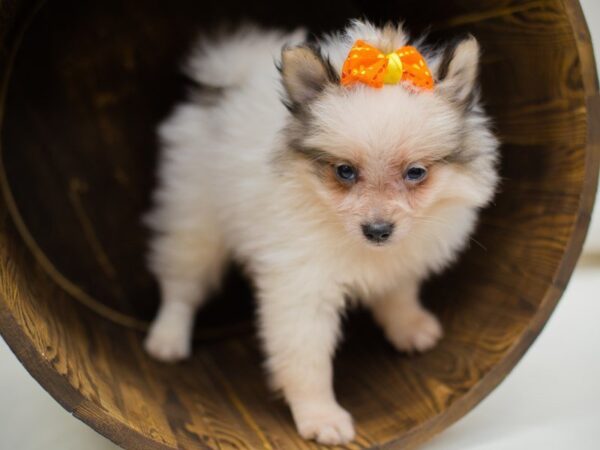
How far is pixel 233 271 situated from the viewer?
10.9 ft

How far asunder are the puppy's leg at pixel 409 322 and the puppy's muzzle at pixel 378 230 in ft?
2.46

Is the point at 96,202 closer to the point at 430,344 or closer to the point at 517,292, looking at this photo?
the point at 430,344

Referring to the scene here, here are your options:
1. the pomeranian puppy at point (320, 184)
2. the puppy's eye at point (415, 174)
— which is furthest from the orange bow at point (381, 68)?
the puppy's eye at point (415, 174)

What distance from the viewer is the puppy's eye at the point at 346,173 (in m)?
1.99

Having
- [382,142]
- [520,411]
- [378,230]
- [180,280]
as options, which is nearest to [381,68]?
[382,142]

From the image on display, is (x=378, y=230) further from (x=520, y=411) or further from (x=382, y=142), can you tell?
(x=520, y=411)

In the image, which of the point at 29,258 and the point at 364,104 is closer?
the point at 364,104

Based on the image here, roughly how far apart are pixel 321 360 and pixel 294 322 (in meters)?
0.16

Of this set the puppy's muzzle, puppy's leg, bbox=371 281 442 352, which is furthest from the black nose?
puppy's leg, bbox=371 281 442 352

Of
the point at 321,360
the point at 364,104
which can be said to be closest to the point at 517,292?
the point at 321,360

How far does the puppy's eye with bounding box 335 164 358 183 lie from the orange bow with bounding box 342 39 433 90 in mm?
226

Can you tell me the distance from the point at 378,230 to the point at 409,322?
895 millimetres

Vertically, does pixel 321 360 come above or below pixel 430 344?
above

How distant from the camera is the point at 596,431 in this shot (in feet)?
8.18
